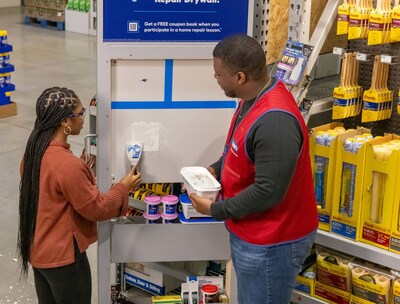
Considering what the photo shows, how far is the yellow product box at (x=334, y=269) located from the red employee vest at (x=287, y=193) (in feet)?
2.30

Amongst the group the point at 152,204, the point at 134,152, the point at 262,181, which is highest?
the point at 262,181

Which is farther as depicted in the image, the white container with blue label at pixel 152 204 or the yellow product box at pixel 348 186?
the white container with blue label at pixel 152 204

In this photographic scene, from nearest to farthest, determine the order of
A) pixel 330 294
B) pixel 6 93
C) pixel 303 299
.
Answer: pixel 330 294 < pixel 303 299 < pixel 6 93

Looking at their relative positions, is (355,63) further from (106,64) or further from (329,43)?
(106,64)

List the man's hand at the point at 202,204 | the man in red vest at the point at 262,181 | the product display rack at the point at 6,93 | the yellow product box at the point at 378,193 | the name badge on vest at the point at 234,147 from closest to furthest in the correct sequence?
the man in red vest at the point at 262,181 → the name badge on vest at the point at 234,147 → the man's hand at the point at 202,204 → the yellow product box at the point at 378,193 → the product display rack at the point at 6,93

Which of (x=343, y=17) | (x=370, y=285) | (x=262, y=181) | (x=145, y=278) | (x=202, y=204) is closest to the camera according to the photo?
(x=262, y=181)

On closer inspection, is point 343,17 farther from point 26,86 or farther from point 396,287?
point 26,86

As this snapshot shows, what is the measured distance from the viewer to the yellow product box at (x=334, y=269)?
3.25 metres

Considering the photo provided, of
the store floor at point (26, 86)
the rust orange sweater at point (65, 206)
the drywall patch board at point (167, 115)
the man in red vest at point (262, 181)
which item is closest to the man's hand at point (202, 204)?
the man in red vest at point (262, 181)

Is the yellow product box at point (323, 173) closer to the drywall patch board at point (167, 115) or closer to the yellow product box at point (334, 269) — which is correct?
the yellow product box at point (334, 269)

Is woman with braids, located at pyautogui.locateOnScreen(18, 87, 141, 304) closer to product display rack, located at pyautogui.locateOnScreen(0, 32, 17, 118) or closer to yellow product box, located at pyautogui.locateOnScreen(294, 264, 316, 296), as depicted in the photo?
yellow product box, located at pyautogui.locateOnScreen(294, 264, 316, 296)

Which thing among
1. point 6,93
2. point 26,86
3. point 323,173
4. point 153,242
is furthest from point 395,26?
point 26,86

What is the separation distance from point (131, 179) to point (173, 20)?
2.46 feet

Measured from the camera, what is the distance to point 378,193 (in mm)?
3084
